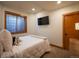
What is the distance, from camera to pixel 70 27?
11.2ft

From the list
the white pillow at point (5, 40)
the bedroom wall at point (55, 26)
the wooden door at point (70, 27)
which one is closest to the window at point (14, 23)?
the bedroom wall at point (55, 26)

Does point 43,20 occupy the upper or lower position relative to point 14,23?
upper

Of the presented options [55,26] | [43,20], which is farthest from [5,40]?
[43,20]

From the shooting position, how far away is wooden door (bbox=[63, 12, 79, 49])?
318 cm

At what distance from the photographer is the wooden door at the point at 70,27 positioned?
3.18 m

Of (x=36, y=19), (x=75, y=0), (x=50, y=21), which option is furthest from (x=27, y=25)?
(x=75, y=0)

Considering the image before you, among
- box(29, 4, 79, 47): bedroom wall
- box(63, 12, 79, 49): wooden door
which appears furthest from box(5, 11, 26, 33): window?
box(63, 12, 79, 49): wooden door

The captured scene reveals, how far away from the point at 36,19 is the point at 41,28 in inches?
35.0

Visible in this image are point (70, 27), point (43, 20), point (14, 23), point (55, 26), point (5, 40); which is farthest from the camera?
point (43, 20)

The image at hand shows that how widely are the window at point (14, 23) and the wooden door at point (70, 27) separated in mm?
2957

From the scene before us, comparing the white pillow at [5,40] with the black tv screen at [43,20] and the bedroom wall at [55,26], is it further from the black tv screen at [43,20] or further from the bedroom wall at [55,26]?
the black tv screen at [43,20]

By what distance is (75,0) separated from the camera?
278 cm

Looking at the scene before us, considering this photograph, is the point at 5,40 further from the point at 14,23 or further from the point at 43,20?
the point at 43,20

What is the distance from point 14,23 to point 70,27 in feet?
11.1
